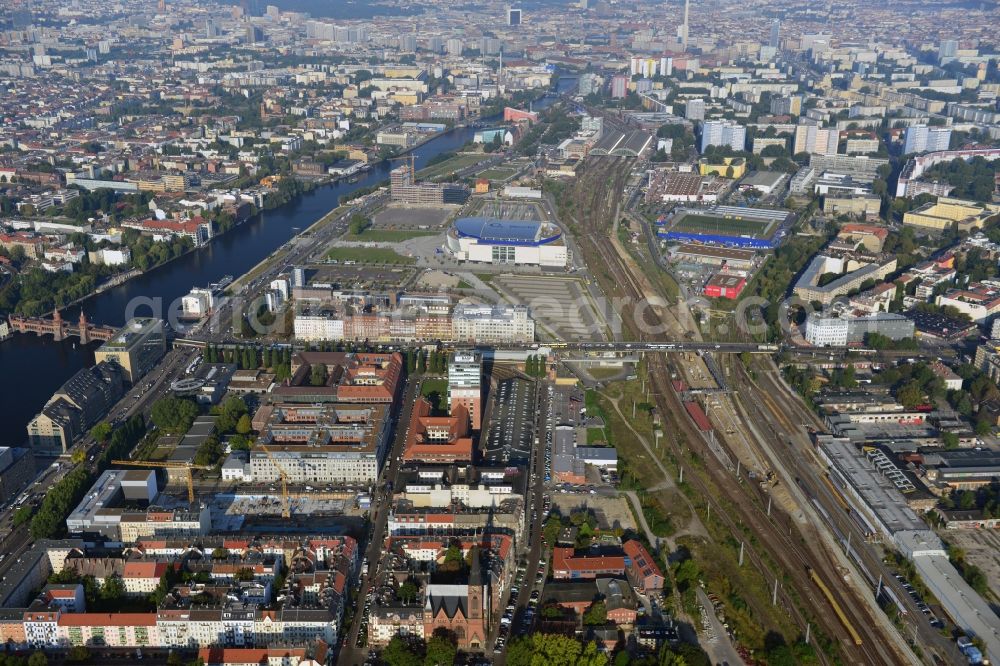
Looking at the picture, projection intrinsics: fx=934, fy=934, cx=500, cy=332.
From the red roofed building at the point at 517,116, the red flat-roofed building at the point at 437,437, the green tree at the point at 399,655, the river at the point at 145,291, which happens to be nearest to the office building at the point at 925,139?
the red roofed building at the point at 517,116

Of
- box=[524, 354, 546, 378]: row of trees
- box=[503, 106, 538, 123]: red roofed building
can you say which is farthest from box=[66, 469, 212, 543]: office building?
box=[503, 106, 538, 123]: red roofed building

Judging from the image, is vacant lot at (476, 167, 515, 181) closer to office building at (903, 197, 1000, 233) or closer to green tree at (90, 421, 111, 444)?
office building at (903, 197, 1000, 233)

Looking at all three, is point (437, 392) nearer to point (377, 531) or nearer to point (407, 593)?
point (377, 531)

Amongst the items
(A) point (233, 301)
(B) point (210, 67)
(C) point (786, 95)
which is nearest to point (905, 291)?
(A) point (233, 301)

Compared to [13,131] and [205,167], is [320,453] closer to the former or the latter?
[205,167]

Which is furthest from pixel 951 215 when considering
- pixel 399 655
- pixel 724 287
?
pixel 399 655

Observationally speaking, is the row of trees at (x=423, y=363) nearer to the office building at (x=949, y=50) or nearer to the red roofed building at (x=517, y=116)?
the red roofed building at (x=517, y=116)
